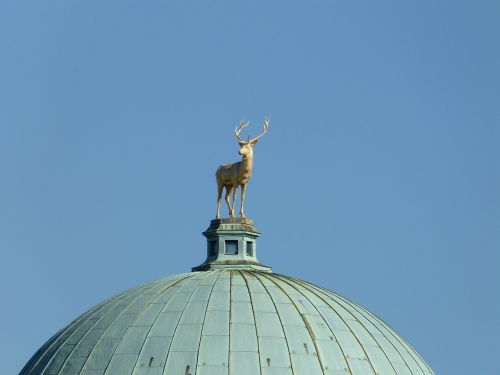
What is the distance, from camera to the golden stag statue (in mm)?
99500

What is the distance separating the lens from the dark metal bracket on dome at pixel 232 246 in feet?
325

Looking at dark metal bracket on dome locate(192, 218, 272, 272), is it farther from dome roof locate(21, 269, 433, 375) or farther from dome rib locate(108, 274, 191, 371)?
dome rib locate(108, 274, 191, 371)

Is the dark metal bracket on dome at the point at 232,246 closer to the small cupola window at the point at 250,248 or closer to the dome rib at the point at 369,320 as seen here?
the small cupola window at the point at 250,248

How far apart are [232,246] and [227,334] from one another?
10.3 metres

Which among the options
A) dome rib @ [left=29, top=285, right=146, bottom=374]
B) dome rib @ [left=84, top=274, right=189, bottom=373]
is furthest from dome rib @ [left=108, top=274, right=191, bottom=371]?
dome rib @ [left=29, top=285, right=146, bottom=374]

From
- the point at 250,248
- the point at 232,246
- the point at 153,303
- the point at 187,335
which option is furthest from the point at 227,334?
the point at 250,248

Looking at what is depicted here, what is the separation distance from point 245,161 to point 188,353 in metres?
13.5

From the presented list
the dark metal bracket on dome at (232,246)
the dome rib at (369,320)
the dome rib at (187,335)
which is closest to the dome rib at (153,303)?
the dome rib at (187,335)

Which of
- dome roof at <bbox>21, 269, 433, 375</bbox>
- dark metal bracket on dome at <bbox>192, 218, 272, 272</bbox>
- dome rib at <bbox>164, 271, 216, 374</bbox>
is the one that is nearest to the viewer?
dome rib at <bbox>164, 271, 216, 374</bbox>

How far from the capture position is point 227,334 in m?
89.8

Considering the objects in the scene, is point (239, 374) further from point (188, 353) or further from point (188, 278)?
point (188, 278)

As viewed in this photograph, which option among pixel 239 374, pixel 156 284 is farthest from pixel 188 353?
pixel 156 284

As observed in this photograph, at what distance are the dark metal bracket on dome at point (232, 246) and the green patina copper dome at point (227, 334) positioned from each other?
110cm

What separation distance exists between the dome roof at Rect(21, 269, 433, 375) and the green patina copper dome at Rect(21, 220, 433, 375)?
4cm
